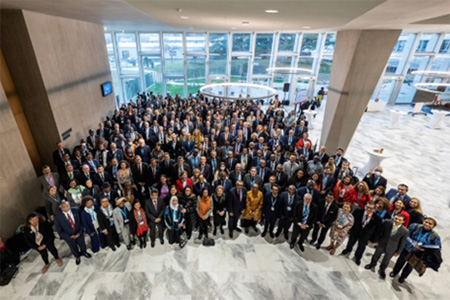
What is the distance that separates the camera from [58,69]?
23.1 ft

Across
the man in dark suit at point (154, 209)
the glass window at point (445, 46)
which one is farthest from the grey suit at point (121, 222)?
the glass window at point (445, 46)

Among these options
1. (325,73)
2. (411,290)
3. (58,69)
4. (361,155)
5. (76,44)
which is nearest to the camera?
(411,290)

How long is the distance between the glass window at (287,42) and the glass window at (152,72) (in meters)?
8.46

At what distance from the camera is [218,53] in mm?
16062

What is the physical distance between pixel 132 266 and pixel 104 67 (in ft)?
29.5

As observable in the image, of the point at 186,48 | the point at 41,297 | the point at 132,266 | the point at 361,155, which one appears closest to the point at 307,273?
the point at 132,266

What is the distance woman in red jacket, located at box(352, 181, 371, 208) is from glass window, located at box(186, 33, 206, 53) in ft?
45.4

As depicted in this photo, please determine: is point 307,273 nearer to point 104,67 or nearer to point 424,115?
point 104,67

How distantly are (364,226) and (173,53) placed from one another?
15.2m

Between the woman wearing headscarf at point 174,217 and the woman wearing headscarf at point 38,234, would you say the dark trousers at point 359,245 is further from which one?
the woman wearing headscarf at point 38,234

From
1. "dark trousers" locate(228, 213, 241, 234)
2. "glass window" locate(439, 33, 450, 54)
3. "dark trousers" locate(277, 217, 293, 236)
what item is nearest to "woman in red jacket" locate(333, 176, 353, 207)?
"dark trousers" locate(277, 217, 293, 236)

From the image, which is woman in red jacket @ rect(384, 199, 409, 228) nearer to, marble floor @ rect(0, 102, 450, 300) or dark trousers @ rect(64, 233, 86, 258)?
marble floor @ rect(0, 102, 450, 300)

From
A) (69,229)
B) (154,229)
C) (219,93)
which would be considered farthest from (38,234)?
(219,93)

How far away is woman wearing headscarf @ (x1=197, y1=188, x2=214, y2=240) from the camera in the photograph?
4.95 m
